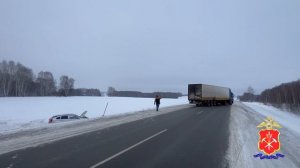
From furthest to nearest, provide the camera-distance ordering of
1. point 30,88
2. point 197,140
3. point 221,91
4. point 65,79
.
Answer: point 65,79
point 30,88
point 221,91
point 197,140

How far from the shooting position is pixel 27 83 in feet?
366

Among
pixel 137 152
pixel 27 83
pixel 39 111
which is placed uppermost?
pixel 27 83

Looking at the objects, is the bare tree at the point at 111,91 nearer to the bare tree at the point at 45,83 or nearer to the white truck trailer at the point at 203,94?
the bare tree at the point at 45,83

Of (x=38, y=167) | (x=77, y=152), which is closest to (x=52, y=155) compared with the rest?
(x=77, y=152)

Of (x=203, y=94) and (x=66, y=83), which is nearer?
(x=203, y=94)

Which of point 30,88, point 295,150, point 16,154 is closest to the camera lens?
point 16,154

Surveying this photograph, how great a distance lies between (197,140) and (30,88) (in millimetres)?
113016

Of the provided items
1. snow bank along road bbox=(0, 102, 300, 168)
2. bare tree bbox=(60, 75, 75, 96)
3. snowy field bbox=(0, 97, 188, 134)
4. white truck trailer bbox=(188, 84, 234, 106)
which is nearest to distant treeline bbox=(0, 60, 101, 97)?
bare tree bbox=(60, 75, 75, 96)

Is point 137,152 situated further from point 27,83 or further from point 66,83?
point 66,83

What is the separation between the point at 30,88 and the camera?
378 feet

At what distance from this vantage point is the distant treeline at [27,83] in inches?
3901

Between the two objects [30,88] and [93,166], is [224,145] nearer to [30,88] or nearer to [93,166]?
[93,166]

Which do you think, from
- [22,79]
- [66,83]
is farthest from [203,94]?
[66,83]

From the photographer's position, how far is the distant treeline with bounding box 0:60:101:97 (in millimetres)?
99075
